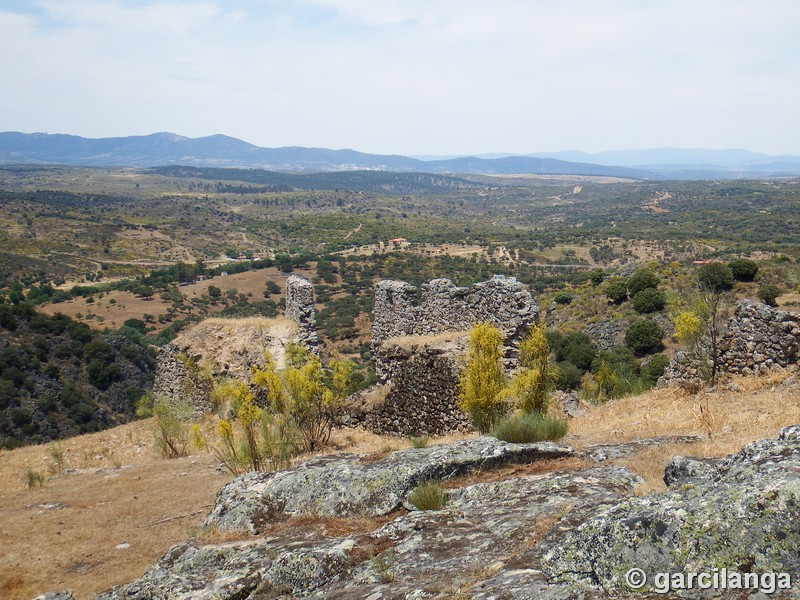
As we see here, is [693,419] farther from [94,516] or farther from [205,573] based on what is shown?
[94,516]

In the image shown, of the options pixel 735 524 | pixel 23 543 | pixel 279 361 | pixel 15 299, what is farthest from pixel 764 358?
pixel 15 299

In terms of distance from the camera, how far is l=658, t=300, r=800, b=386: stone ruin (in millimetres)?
12891

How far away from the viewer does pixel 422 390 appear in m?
14.7

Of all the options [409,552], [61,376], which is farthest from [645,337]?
[61,376]

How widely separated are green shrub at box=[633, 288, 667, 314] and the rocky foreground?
36.6m

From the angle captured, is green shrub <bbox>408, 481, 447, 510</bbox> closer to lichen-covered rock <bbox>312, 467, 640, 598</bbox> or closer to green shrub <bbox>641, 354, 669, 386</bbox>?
lichen-covered rock <bbox>312, 467, 640, 598</bbox>

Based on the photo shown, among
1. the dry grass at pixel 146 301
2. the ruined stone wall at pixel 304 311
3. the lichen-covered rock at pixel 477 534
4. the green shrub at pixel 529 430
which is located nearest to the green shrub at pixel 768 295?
the ruined stone wall at pixel 304 311

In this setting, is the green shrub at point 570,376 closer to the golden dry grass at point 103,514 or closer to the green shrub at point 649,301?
the green shrub at point 649,301

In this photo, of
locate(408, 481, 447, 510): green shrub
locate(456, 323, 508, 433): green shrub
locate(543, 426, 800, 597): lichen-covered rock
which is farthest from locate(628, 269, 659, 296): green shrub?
locate(543, 426, 800, 597): lichen-covered rock

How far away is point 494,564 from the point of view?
438cm

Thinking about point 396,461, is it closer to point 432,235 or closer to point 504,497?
point 504,497

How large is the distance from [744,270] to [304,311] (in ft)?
115

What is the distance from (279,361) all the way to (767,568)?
15.8 meters

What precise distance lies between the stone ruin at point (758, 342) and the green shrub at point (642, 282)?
105 feet
